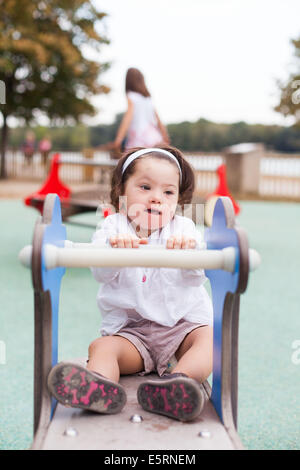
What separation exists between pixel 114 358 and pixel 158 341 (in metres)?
0.18

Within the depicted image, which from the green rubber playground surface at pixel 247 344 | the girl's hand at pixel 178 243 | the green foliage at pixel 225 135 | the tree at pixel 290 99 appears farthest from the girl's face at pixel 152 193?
the green foliage at pixel 225 135

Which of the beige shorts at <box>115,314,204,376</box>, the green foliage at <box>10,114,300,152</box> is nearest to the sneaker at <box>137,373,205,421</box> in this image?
the beige shorts at <box>115,314,204,376</box>

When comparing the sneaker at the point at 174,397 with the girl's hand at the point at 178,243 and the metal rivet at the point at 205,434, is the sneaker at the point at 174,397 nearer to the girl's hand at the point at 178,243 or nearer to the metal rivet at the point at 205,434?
the metal rivet at the point at 205,434

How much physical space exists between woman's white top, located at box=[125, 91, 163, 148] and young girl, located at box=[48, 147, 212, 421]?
11.0 ft

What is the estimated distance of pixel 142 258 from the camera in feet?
4.46

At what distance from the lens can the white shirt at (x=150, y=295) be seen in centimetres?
178

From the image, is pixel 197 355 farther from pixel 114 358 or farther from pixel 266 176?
pixel 266 176

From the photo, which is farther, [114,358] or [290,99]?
[290,99]

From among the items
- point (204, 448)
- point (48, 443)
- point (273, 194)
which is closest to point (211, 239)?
point (204, 448)

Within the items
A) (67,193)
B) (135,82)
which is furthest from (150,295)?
(67,193)

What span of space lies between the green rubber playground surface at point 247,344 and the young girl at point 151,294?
53 centimetres

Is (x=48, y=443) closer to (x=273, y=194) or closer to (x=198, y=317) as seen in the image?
(x=198, y=317)

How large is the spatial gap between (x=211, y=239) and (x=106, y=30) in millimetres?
19262

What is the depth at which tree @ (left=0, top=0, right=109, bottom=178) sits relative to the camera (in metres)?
17.1
